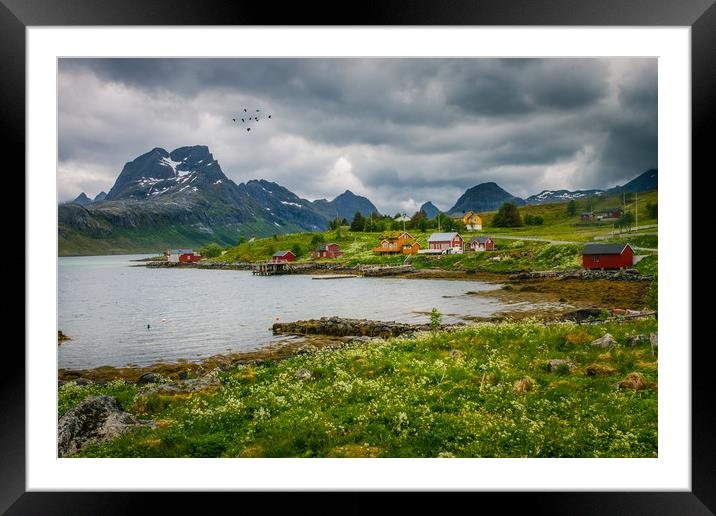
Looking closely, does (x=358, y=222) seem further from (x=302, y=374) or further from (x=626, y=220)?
(x=626, y=220)

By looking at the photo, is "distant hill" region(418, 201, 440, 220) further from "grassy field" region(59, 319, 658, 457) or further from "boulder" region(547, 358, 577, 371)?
"boulder" region(547, 358, 577, 371)

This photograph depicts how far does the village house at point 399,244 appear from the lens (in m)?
7.05

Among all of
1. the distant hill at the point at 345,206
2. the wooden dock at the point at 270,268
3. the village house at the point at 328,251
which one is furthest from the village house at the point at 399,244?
the wooden dock at the point at 270,268

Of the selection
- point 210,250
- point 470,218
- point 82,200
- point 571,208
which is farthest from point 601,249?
point 82,200

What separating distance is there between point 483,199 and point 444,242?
3.51 feet

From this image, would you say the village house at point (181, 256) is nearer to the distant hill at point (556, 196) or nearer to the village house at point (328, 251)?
the village house at point (328, 251)

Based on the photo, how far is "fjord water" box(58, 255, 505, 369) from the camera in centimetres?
542

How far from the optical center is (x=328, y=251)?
739cm

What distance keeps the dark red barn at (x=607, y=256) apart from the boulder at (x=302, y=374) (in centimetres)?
462

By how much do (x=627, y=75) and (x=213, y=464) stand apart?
719 cm
